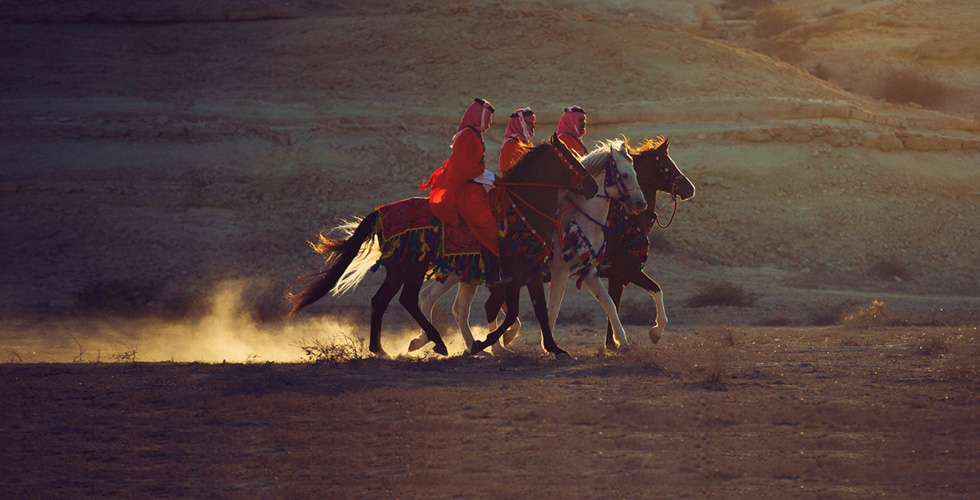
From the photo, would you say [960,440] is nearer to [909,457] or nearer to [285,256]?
[909,457]

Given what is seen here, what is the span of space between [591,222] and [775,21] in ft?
134

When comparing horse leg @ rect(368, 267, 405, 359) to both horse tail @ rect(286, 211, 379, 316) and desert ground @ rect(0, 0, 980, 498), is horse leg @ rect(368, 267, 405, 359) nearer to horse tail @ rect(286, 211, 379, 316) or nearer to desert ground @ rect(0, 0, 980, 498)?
horse tail @ rect(286, 211, 379, 316)

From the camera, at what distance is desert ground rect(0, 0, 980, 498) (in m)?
5.94

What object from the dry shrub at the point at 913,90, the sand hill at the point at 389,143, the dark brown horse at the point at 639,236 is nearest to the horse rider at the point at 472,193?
the dark brown horse at the point at 639,236

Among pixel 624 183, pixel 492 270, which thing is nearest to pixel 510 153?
pixel 624 183

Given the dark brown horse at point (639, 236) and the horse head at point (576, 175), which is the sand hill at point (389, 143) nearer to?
the dark brown horse at point (639, 236)

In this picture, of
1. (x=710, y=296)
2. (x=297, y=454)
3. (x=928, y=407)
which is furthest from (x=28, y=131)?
(x=928, y=407)

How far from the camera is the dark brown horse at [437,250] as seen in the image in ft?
31.1

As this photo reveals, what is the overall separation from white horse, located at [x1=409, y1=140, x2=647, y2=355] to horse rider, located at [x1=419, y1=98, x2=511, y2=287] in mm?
595

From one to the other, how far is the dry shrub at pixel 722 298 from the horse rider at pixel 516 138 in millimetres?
7667

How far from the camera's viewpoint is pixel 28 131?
24.9 m

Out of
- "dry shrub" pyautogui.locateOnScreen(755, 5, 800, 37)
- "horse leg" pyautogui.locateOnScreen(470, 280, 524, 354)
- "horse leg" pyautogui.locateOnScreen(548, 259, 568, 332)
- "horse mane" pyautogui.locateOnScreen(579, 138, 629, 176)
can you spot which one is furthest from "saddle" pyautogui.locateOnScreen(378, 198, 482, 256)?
"dry shrub" pyautogui.locateOnScreen(755, 5, 800, 37)

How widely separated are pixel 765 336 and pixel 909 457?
7.16 metres

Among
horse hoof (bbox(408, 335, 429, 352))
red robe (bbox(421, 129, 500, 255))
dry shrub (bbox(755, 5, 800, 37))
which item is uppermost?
dry shrub (bbox(755, 5, 800, 37))
